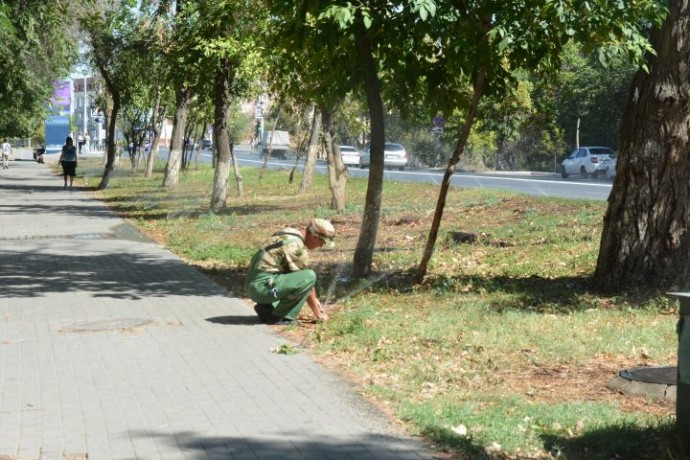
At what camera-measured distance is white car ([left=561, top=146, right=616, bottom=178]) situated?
157ft

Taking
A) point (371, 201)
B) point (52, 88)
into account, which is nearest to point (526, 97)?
point (371, 201)

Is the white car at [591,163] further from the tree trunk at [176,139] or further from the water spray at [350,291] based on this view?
the water spray at [350,291]

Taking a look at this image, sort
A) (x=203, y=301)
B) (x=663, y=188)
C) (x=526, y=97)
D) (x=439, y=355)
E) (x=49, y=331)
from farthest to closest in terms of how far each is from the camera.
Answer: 1. (x=526, y=97)
2. (x=203, y=301)
3. (x=663, y=188)
4. (x=49, y=331)
5. (x=439, y=355)

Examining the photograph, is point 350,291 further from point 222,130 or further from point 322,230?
point 222,130

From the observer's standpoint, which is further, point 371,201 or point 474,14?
point 371,201

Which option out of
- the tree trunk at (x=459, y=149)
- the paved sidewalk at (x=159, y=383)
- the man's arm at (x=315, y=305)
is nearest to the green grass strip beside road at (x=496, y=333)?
the man's arm at (x=315, y=305)

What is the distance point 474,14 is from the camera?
11.9 meters

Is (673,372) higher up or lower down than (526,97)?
lower down

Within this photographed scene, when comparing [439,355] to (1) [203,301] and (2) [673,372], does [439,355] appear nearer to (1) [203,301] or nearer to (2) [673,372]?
(2) [673,372]

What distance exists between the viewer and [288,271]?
10.3 m

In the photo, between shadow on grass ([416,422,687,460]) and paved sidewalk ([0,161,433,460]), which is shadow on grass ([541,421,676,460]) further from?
paved sidewalk ([0,161,433,460])

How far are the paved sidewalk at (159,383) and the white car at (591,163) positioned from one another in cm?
3554

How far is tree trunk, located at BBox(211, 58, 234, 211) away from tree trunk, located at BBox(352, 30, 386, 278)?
12819 millimetres

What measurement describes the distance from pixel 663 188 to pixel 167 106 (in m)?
39.9
